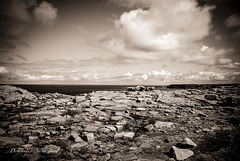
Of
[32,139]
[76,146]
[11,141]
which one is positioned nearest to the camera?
[76,146]

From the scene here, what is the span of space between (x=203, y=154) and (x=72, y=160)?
14.0 feet

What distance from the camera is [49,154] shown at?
3.98m

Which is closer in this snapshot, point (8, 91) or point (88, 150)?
point (88, 150)

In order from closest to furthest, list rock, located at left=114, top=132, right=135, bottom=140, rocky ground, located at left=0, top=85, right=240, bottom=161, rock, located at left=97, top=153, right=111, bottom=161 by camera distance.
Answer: rock, located at left=97, top=153, right=111, bottom=161 → rocky ground, located at left=0, top=85, right=240, bottom=161 → rock, located at left=114, top=132, right=135, bottom=140

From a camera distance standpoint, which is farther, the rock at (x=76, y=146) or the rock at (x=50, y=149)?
the rock at (x=76, y=146)

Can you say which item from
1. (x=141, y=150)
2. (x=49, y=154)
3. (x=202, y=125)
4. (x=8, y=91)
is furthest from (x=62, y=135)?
(x=8, y=91)

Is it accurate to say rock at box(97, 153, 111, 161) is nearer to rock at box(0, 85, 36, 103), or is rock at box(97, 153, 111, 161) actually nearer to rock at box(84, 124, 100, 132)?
rock at box(84, 124, 100, 132)

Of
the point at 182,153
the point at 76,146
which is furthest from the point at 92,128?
the point at 182,153

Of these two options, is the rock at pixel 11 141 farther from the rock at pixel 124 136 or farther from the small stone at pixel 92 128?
the rock at pixel 124 136

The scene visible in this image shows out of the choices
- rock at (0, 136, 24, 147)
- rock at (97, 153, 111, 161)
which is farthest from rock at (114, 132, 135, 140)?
rock at (0, 136, 24, 147)

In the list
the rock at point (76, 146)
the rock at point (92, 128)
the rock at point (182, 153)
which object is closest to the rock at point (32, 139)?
the rock at point (76, 146)

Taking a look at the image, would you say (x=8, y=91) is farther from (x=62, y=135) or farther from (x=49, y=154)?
(x=49, y=154)

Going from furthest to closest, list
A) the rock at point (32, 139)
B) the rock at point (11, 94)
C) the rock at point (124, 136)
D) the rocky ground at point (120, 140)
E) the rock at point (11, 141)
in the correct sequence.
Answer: the rock at point (11, 94) < the rock at point (124, 136) < the rock at point (32, 139) < the rock at point (11, 141) < the rocky ground at point (120, 140)

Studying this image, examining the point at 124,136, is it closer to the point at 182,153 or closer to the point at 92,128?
the point at 92,128
